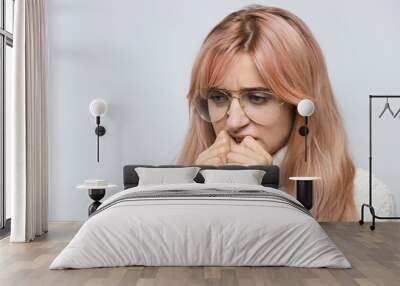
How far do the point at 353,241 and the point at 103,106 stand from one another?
3298mm

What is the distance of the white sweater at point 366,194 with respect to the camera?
7.49 meters

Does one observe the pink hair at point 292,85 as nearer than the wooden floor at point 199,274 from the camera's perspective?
No

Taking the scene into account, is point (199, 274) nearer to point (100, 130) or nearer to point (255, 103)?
point (255, 103)

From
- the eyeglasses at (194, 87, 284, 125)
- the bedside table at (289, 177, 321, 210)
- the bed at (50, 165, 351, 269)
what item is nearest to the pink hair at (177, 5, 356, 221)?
the eyeglasses at (194, 87, 284, 125)

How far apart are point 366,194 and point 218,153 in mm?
1912

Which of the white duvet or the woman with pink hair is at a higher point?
the woman with pink hair

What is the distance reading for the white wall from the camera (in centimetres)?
A: 754

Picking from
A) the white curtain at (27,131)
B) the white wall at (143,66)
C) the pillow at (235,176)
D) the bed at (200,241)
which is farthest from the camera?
the white wall at (143,66)

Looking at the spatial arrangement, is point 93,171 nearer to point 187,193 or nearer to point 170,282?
point 187,193

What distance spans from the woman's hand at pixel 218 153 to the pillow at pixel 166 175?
1.19 ft

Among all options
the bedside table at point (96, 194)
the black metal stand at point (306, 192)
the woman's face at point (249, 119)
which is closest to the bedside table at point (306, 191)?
the black metal stand at point (306, 192)

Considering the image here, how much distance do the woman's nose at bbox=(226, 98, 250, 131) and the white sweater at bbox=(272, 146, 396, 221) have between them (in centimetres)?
57

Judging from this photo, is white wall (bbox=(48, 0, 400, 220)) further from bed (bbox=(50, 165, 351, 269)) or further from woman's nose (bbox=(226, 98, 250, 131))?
bed (bbox=(50, 165, 351, 269))

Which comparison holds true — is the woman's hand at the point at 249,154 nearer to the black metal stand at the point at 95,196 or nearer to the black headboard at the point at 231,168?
the black headboard at the point at 231,168
